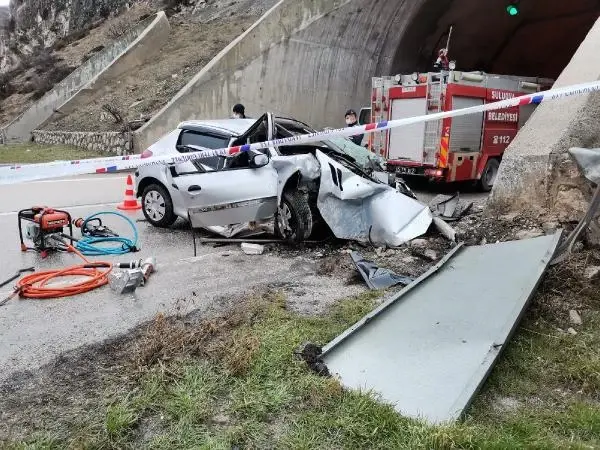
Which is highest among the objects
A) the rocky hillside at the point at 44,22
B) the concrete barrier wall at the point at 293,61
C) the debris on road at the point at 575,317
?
the rocky hillside at the point at 44,22

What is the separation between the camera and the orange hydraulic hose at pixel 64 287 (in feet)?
16.6

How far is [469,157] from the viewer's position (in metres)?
11.3

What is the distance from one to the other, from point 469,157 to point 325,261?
667cm

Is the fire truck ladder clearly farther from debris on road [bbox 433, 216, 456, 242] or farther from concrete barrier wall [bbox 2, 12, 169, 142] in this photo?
concrete barrier wall [bbox 2, 12, 169, 142]

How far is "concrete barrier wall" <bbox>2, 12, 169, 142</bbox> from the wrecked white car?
1690 cm

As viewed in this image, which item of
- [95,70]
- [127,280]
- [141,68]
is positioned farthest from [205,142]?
[95,70]

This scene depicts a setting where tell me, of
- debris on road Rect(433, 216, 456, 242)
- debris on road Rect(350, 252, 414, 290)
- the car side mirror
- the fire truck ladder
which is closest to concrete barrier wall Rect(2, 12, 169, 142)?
the fire truck ladder

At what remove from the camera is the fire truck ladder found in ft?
35.6

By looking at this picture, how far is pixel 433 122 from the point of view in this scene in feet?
36.2

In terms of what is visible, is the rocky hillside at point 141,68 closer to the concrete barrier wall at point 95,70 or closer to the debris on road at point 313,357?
the concrete barrier wall at point 95,70

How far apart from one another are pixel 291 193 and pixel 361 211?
906mm

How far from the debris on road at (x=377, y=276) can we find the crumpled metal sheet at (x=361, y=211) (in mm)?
949

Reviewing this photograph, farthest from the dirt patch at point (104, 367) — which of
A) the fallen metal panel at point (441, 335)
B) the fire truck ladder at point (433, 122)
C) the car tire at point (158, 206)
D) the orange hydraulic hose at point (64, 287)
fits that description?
the fire truck ladder at point (433, 122)

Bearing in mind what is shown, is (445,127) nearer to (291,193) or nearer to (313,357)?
(291,193)
